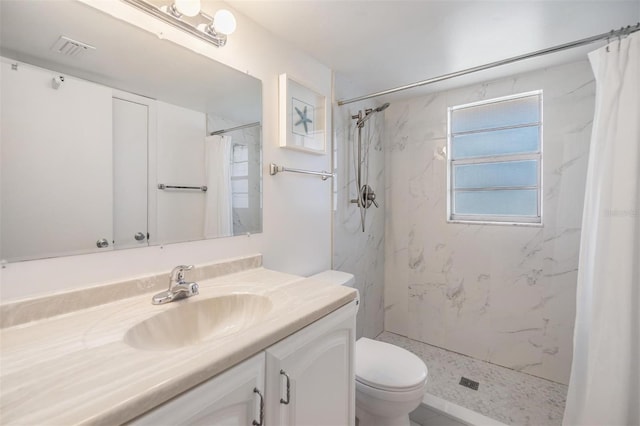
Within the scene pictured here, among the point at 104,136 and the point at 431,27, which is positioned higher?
the point at 431,27

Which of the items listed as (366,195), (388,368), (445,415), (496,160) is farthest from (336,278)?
(496,160)

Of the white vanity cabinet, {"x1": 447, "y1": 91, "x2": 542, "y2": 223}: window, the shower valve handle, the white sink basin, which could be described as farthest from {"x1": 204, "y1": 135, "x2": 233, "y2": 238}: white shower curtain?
{"x1": 447, "y1": 91, "x2": 542, "y2": 223}: window

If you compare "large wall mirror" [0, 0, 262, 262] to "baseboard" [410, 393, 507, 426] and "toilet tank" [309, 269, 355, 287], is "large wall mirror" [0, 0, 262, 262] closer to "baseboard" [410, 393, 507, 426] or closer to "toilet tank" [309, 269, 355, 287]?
"toilet tank" [309, 269, 355, 287]

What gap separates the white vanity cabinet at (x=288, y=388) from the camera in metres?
0.60

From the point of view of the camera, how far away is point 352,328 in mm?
1113

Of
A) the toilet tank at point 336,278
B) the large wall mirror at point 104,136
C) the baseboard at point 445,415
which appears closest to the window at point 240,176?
the large wall mirror at point 104,136

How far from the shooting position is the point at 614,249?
1.28 meters

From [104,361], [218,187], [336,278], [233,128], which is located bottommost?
[336,278]

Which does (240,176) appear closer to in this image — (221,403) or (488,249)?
(221,403)

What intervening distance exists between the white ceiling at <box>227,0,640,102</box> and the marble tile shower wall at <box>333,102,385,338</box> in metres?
0.51

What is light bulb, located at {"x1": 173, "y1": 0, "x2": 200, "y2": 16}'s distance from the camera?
1.06 meters

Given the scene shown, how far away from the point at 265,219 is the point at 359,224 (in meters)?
1.04

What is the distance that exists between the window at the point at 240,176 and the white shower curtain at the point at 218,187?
2cm

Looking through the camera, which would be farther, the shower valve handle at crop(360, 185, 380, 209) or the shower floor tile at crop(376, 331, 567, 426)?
the shower valve handle at crop(360, 185, 380, 209)
